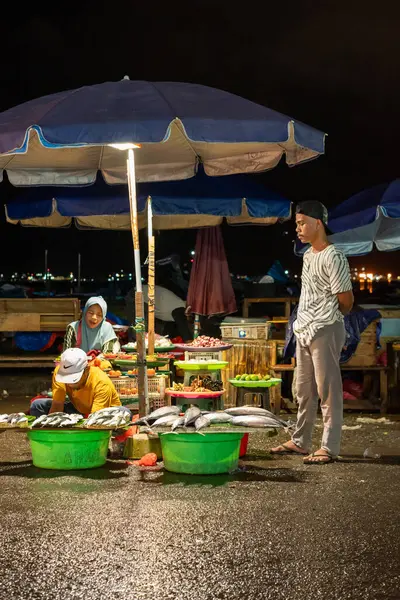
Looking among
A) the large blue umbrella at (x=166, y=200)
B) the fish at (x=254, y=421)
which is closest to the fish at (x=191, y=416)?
the fish at (x=254, y=421)

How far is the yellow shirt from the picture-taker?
8039 millimetres

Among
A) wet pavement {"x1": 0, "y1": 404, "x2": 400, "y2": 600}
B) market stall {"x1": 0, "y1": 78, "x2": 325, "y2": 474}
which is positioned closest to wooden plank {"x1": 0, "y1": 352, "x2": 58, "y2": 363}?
market stall {"x1": 0, "y1": 78, "x2": 325, "y2": 474}

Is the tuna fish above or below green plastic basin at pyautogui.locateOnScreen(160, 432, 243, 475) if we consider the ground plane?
above

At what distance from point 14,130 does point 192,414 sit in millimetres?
3045

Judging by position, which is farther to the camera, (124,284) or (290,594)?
(124,284)

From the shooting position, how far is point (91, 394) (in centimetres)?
809

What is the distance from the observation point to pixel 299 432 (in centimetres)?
800

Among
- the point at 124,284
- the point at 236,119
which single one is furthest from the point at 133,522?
the point at 124,284

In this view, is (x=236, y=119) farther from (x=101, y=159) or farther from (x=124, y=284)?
(x=124, y=284)

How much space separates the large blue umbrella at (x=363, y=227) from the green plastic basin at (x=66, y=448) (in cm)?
585

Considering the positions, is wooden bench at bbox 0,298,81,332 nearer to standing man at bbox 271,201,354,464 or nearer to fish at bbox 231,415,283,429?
standing man at bbox 271,201,354,464

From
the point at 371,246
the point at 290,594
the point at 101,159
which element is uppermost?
the point at 101,159

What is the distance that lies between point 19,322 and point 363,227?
5473 mm

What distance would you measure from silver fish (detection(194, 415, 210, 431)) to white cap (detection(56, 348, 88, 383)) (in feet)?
4.22
